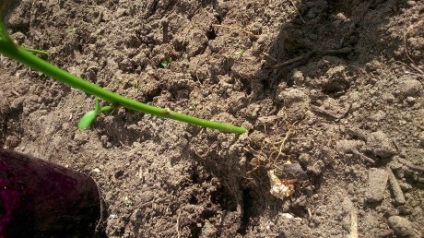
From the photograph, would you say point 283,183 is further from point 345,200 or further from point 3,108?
point 3,108

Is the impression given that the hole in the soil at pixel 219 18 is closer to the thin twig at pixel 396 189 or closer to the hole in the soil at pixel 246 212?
the hole in the soil at pixel 246 212

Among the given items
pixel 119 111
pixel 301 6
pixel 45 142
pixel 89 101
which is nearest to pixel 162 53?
pixel 119 111

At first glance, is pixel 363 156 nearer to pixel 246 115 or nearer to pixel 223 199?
pixel 246 115

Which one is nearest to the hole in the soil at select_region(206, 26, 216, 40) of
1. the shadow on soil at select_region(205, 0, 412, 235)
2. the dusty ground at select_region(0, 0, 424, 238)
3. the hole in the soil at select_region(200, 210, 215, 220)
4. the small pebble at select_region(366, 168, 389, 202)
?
the dusty ground at select_region(0, 0, 424, 238)

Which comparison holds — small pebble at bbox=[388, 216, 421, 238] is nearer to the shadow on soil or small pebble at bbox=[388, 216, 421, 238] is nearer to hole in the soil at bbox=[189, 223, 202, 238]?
the shadow on soil

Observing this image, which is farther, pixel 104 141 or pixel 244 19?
pixel 104 141

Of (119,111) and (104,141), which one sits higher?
(119,111)
